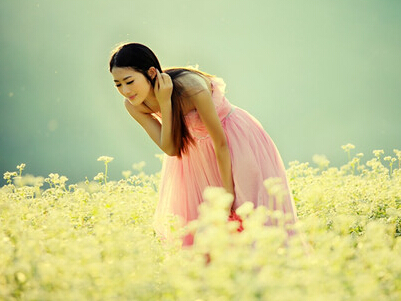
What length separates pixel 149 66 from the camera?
8.77 ft

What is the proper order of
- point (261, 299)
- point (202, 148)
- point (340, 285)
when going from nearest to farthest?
point (261, 299) < point (340, 285) < point (202, 148)

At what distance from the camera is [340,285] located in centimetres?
149

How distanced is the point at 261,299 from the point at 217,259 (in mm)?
188

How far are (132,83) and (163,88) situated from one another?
0.63 feet

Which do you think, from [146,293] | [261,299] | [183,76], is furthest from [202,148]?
[261,299]

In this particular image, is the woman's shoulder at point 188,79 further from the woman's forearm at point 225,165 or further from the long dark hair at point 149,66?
the woman's forearm at point 225,165

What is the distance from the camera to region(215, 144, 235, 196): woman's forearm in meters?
2.71

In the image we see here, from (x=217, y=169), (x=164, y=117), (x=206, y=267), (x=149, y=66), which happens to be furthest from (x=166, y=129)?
(x=206, y=267)

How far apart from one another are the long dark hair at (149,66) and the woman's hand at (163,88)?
50mm

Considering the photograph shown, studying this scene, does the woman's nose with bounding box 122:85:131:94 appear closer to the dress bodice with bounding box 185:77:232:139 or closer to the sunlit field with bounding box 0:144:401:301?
the dress bodice with bounding box 185:77:232:139

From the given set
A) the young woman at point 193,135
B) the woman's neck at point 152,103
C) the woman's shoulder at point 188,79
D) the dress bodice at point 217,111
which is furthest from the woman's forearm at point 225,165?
the woman's neck at point 152,103

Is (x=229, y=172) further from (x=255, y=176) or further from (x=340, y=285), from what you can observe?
(x=340, y=285)

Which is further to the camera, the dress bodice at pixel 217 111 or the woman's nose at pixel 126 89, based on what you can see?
the dress bodice at pixel 217 111

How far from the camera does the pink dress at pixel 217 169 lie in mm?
2768
